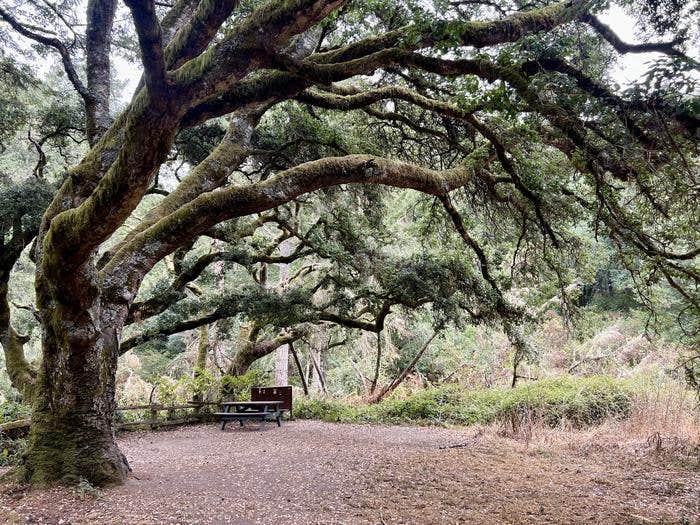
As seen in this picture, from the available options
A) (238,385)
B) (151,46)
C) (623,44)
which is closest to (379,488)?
(151,46)

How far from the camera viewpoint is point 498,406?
1123cm

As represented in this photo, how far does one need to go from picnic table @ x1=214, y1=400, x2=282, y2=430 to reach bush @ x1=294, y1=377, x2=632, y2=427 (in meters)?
1.91

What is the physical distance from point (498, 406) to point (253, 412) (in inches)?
242

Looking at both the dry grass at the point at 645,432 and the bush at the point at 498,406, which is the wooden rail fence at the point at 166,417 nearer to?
the bush at the point at 498,406

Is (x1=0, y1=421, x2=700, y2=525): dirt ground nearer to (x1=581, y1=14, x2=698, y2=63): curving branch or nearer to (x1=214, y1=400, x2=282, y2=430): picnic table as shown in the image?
(x1=214, y1=400, x2=282, y2=430): picnic table

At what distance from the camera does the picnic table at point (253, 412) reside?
10.2 metres

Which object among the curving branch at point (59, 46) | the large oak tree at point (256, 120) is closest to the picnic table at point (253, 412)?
the large oak tree at point (256, 120)

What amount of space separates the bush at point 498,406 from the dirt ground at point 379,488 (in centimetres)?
258

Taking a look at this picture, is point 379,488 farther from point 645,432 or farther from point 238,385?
point 238,385

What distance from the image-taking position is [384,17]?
6242mm

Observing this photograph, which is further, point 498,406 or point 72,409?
point 498,406

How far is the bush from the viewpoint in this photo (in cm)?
1002

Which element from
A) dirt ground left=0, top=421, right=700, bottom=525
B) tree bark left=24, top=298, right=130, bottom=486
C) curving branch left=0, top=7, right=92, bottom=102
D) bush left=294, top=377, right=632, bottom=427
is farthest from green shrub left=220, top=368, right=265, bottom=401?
curving branch left=0, top=7, right=92, bottom=102

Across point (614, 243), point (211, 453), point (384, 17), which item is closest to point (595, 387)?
point (614, 243)
